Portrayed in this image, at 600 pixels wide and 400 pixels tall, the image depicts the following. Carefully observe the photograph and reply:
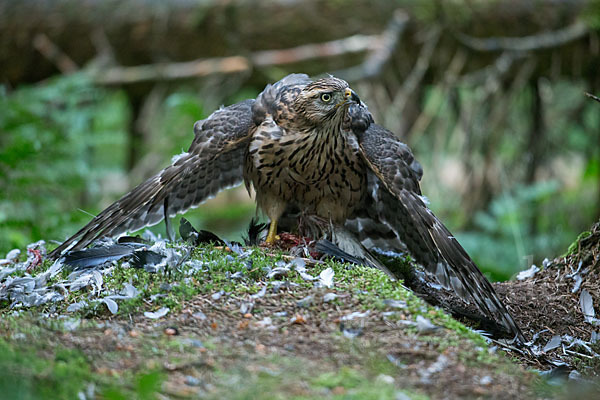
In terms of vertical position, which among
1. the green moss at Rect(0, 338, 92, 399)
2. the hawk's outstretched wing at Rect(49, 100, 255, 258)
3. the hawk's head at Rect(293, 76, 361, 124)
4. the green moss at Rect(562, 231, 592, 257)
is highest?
the hawk's head at Rect(293, 76, 361, 124)

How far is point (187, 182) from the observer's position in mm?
4551

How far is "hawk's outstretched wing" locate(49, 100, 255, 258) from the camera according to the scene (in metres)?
4.00

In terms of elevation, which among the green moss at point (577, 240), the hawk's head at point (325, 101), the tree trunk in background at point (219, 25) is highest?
the tree trunk in background at point (219, 25)

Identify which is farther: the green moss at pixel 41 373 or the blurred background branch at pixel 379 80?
the blurred background branch at pixel 379 80

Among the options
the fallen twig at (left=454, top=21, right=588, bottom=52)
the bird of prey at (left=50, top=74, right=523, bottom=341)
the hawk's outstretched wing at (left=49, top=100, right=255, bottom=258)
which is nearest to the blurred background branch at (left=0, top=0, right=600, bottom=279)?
the fallen twig at (left=454, top=21, right=588, bottom=52)

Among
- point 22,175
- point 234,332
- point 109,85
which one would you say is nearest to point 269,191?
point 234,332

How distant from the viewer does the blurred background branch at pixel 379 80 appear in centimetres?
661

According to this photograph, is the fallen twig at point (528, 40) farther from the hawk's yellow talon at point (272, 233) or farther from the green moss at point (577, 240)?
the hawk's yellow talon at point (272, 233)

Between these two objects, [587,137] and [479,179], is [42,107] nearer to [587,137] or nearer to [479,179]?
[479,179]

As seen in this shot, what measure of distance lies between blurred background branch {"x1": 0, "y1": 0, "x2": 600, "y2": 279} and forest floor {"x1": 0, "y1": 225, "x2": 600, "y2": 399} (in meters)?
2.88

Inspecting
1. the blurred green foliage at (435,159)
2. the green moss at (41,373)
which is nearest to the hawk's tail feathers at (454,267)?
the blurred green foliage at (435,159)

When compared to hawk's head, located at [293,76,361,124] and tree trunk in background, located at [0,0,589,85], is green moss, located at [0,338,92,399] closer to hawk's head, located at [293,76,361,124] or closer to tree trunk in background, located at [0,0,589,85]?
hawk's head, located at [293,76,361,124]

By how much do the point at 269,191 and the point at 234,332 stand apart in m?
1.86

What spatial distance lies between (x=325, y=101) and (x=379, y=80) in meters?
3.04
